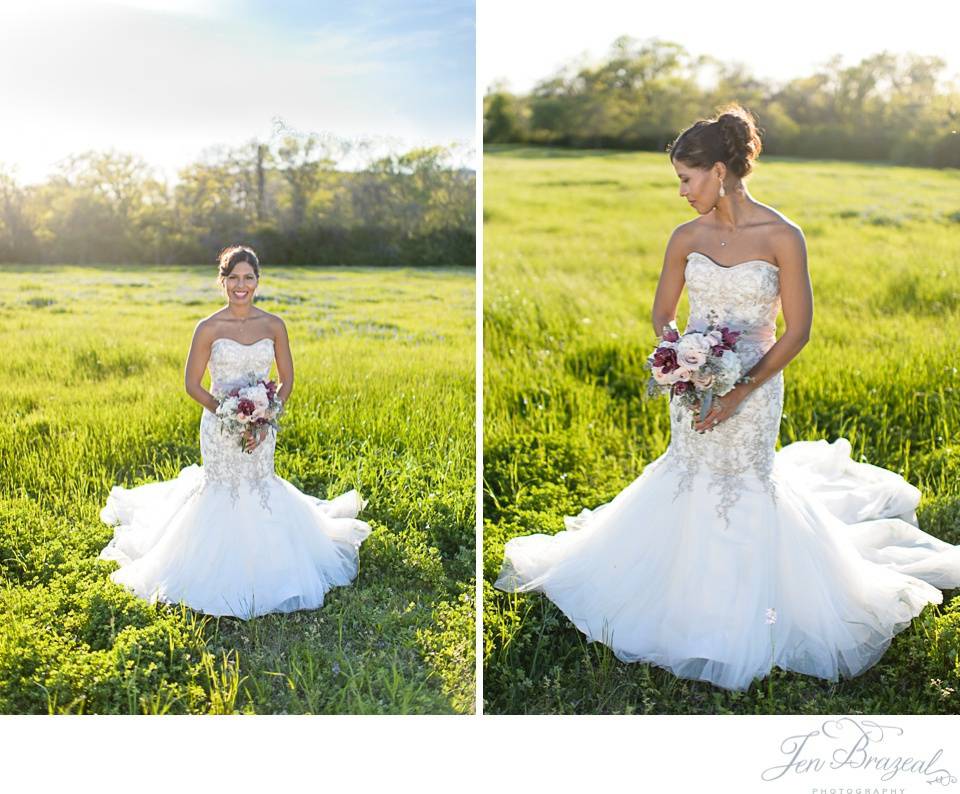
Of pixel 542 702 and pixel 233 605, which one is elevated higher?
pixel 233 605

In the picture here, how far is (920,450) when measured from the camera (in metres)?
4.88

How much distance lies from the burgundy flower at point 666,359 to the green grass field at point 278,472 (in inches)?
54.6

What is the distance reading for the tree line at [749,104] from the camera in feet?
20.4

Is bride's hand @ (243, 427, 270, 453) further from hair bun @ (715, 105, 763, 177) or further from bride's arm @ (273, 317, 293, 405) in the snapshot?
hair bun @ (715, 105, 763, 177)

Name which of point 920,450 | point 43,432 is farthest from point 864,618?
point 43,432

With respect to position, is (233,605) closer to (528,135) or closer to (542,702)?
(542,702)

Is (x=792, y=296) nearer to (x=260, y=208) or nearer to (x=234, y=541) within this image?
(x=234, y=541)

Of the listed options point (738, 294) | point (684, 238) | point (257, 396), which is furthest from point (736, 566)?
point (257, 396)

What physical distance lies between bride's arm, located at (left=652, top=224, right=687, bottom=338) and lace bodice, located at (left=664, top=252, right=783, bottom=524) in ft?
0.25

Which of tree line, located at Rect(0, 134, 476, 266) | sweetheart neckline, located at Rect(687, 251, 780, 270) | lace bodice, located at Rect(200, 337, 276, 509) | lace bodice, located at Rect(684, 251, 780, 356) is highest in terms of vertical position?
tree line, located at Rect(0, 134, 476, 266)

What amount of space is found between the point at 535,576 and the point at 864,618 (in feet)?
4.15

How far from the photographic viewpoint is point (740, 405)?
3271 millimetres

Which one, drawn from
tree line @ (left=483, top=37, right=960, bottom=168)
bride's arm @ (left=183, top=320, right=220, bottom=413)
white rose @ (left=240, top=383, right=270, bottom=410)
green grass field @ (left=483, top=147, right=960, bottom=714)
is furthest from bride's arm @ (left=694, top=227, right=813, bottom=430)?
tree line @ (left=483, top=37, right=960, bottom=168)
